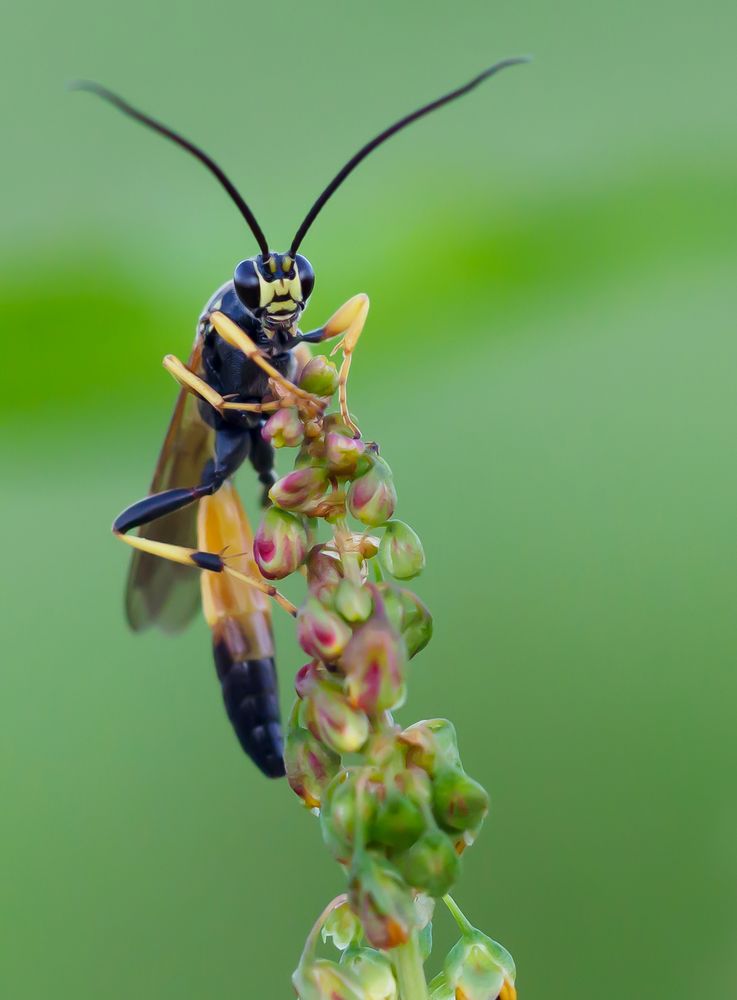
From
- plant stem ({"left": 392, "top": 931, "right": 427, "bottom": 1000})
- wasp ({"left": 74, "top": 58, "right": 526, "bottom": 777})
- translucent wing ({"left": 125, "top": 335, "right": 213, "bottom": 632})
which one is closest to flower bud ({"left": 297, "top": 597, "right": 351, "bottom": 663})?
plant stem ({"left": 392, "top": 931, "right": 427, "bottom": 1000})

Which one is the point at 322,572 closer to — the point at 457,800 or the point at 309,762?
the point at 309,762

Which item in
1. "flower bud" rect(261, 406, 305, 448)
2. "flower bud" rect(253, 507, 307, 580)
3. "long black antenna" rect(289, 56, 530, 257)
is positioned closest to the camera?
"flower bud" rect(253, 507, 307, 580)

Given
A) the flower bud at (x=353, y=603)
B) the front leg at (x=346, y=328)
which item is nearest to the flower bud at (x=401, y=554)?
the flower bud at (x=353, y=603)

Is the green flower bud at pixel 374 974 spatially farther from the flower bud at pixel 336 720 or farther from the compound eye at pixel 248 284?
the compound eye at pixel 248 284

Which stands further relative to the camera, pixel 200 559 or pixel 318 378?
pixel 200 559

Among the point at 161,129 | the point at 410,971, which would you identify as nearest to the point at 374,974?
the point at 410,971

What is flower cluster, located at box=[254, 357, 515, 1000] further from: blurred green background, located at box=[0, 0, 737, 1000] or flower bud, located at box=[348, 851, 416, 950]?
blurred green background, located at box=[0, 0, 737, 1000]

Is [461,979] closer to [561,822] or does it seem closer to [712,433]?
Answer: [561,822]
